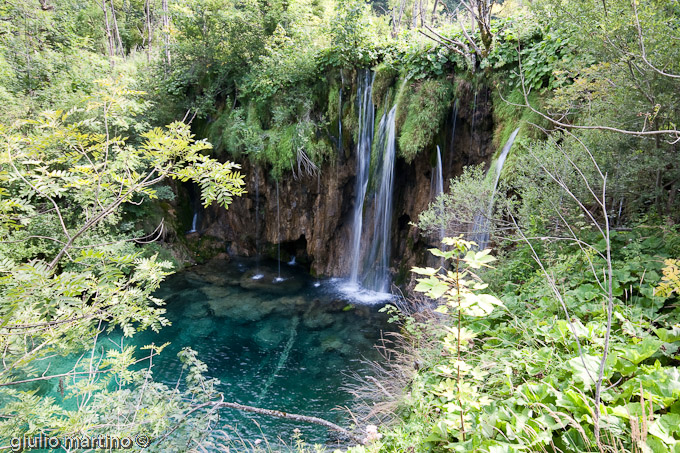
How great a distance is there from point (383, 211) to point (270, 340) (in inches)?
171

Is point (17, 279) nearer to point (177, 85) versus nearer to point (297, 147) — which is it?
point (297, 147)

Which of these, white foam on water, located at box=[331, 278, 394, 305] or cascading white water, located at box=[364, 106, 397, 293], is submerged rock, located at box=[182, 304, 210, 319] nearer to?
white foam on water, located at box=[331, 278, 394, 305]

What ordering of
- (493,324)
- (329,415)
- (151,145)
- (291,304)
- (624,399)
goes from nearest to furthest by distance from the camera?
(624,399) → (151,145) → (493,324) → (329,415) → (291,304)

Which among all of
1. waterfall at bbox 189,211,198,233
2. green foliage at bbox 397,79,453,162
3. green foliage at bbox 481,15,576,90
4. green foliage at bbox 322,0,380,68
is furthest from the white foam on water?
green foliage at bbox 322,0,380,68

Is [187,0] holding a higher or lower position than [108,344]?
higher

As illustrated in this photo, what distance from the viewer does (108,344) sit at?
23.3ft

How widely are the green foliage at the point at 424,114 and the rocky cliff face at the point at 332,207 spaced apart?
1.06 ft

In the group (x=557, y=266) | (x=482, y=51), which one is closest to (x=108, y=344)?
(x=557, y=266)

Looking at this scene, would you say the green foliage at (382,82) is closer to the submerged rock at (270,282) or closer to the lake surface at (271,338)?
the lake surface at (271,338)

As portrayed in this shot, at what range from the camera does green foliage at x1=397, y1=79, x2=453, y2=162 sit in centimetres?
791

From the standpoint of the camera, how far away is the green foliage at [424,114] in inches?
311

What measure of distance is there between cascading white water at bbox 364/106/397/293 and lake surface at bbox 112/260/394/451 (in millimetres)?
762

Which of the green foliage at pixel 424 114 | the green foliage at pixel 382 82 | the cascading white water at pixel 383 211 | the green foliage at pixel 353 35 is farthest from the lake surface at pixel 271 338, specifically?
the green foliage at pixel 353 35

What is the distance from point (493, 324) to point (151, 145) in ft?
10.3
